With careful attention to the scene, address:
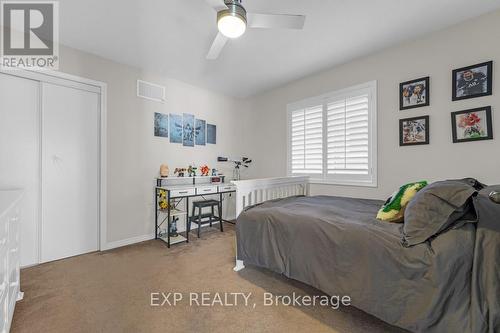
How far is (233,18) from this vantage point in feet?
5.34

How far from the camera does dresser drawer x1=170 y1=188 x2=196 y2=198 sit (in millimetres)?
2974

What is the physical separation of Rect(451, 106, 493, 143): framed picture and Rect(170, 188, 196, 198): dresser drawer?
3166mm

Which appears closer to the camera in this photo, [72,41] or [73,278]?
[73,278]

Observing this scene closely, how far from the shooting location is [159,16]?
2.09 m

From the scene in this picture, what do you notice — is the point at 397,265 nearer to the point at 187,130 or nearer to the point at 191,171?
the point at 191,171

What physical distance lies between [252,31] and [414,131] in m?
2.14

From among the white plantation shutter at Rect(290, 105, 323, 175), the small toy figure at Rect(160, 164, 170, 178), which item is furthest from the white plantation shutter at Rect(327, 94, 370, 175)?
the small toy figure at Rect(160, 164, 170, 178)

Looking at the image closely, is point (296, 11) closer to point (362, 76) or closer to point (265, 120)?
point (362, 76)

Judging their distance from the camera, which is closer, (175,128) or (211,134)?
(175,128)

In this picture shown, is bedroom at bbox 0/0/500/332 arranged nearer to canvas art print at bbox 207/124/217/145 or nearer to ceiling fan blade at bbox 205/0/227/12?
ceiling fan blade at bbox 205/0/227/12

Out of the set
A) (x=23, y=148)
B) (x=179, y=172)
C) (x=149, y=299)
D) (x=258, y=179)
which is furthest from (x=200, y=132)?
(x=149, y=299)

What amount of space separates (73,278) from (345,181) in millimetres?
3337

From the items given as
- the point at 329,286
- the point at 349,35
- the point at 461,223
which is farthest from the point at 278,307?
the point at 349,35

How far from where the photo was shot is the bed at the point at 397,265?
1.11 metres
